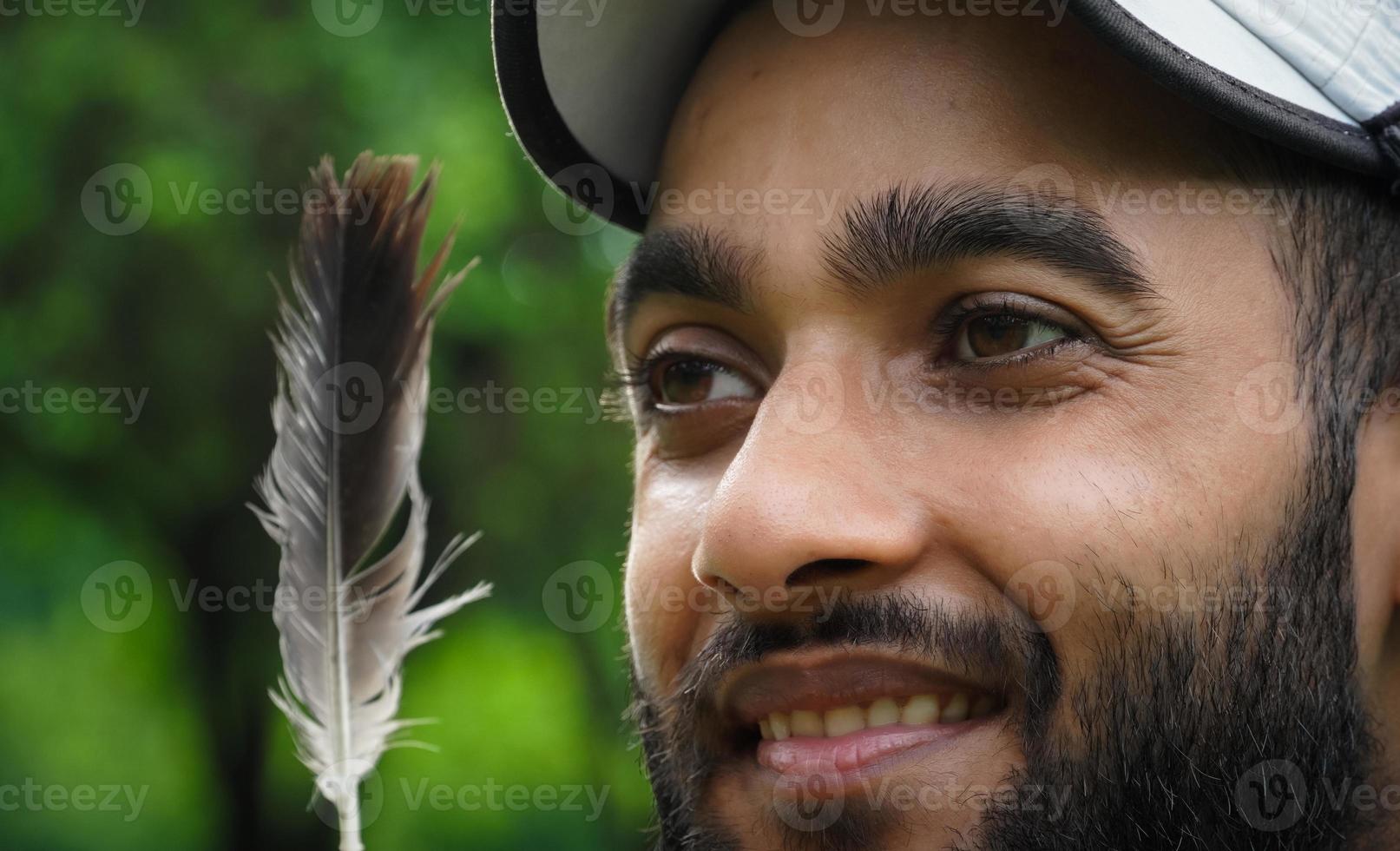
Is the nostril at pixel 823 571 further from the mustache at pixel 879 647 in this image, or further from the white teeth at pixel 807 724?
the white teeth at pixel 807 724

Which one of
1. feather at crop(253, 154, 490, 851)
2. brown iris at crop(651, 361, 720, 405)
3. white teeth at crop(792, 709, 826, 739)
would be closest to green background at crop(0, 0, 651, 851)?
feather at crop(253, 154, 490, 851)

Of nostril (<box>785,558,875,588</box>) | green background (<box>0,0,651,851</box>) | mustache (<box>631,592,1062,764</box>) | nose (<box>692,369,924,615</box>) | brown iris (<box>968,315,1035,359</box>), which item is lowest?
mustache (<box>631,592,1062,764</box>)

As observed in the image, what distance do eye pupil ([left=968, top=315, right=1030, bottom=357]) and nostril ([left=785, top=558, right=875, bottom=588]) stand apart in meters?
0.36

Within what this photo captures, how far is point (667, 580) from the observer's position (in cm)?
218

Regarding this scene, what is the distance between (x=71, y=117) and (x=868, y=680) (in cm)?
636

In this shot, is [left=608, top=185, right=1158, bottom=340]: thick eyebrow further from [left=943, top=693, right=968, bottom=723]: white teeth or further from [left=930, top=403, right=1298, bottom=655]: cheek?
[left=943, top=693, right=968, bottom=723]: white teeth

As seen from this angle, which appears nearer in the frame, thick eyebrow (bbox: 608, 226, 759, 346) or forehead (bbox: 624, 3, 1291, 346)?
forehead (bbox: 624, 3, 1291, 346)

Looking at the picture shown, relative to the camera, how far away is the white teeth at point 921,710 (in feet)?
5.92

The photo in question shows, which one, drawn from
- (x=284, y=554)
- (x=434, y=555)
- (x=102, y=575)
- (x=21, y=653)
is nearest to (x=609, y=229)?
(x=434, y=555)

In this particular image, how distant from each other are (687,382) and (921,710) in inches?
29.9

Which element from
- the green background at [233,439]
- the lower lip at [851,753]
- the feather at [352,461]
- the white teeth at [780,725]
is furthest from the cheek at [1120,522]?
the green background at [233,439]

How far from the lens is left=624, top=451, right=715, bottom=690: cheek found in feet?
7.04

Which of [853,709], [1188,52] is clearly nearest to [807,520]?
[853,709]

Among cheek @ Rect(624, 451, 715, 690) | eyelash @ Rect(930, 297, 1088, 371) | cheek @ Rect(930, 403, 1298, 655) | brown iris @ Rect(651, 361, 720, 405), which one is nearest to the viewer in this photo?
cheek @ Rect(930, 403, 1298, 655)
